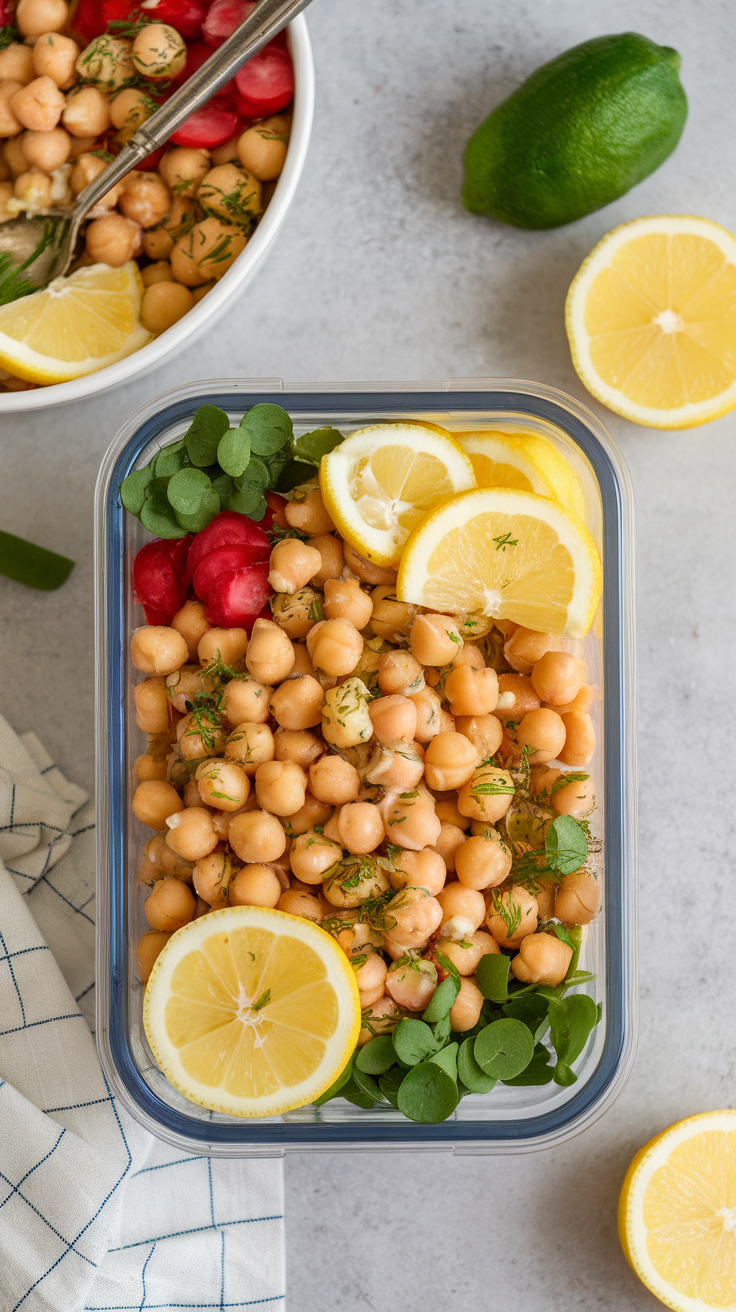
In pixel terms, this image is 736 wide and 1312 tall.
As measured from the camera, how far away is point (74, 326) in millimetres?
1242

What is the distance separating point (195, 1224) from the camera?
128cm

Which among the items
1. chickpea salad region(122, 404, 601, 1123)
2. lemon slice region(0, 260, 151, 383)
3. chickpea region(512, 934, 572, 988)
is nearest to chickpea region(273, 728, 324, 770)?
chickpea salad region(122, 404, 601, 1123)

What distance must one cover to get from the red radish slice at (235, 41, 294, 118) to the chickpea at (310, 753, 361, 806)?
86 cm

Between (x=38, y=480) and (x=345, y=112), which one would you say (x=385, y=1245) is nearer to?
(x=38, y=480)

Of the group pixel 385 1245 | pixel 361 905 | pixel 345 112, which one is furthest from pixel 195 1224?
pixel 345 112

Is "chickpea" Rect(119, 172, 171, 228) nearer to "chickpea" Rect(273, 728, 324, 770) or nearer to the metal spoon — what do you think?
the metal spoon

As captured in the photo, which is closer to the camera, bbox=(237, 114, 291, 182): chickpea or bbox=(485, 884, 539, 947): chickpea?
bbox=(485, 884, 539, 947): chickpea

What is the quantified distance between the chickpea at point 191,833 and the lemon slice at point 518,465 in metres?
0.49

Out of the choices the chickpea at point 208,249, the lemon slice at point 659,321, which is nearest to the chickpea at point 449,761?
the lemon slice at point 659,321

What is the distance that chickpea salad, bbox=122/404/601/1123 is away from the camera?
0.99 m

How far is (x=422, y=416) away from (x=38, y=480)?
60cm

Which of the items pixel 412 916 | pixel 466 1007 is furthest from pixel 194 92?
pixel 466 1007

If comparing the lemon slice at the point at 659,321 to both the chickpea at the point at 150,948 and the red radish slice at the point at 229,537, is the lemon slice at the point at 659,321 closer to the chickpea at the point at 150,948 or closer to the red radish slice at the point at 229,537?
the red radish slice at the point at 229,537

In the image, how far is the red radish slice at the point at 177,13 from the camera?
1228 mm
